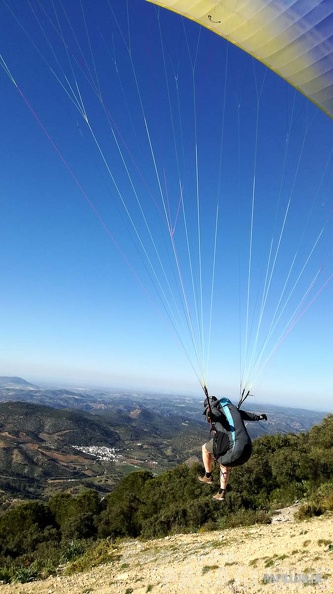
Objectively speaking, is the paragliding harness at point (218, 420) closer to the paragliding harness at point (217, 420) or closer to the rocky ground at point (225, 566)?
the paragliding harness at point (217, 420)

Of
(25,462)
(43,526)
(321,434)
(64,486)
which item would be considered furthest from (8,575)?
(25,462)

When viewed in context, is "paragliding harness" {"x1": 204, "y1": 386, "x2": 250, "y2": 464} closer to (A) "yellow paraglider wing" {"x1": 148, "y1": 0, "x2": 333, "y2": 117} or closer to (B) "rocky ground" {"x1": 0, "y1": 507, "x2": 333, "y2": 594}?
(B) "rocky ground" {"x1": 0, "y1": 507, "x2": 333, "y2": 594}

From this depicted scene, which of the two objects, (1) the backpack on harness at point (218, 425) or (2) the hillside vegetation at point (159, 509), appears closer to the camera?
(1) the backpack on harness at point (218, 425)

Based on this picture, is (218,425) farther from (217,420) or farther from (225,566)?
(225,566)

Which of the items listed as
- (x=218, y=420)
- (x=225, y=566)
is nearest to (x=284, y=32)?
(x=218, y=420)

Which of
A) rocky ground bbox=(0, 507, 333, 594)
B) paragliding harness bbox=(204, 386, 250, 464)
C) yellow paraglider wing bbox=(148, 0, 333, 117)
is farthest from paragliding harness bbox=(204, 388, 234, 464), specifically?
yellow paraglider wing bbox=(148, 0, 333, 117)

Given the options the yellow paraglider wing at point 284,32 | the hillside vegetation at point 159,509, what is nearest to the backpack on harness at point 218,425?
the yellow paraglider wing at point 284,32
